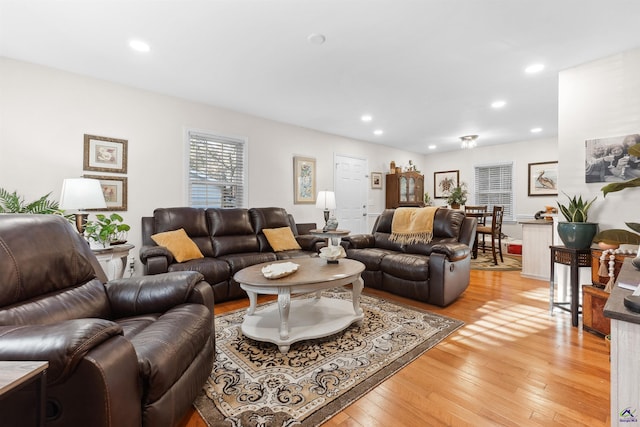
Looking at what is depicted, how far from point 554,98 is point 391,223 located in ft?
8.85

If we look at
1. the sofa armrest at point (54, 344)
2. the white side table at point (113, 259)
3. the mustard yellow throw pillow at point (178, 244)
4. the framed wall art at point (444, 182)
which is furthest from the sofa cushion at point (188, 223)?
the framed wall art at point (444, 182)

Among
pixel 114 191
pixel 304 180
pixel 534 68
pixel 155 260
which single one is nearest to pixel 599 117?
pixel 534 68

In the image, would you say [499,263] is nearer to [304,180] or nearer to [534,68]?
[534,68]

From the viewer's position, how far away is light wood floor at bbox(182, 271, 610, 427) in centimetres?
142

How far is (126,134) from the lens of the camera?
342 centimetres

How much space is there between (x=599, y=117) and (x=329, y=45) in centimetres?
274

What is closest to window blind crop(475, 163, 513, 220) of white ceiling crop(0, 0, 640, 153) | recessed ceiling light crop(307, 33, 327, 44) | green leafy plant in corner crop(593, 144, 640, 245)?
white ceiling crop(0, 0, 640, 153)

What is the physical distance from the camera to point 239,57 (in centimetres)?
277

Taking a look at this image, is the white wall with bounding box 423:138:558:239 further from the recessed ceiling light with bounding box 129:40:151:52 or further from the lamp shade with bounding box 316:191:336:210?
the recessed ceiling light with bounding box 129:40:151:52

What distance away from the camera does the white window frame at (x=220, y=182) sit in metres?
3.91

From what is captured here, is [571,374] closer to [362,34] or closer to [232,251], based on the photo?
[362,34]

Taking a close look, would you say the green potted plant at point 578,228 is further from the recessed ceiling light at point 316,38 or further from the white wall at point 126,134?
the white wall at point 126,134

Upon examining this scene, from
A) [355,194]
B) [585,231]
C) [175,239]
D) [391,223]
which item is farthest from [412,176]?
[175,239]

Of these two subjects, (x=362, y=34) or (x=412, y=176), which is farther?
(x=412, y=176)
